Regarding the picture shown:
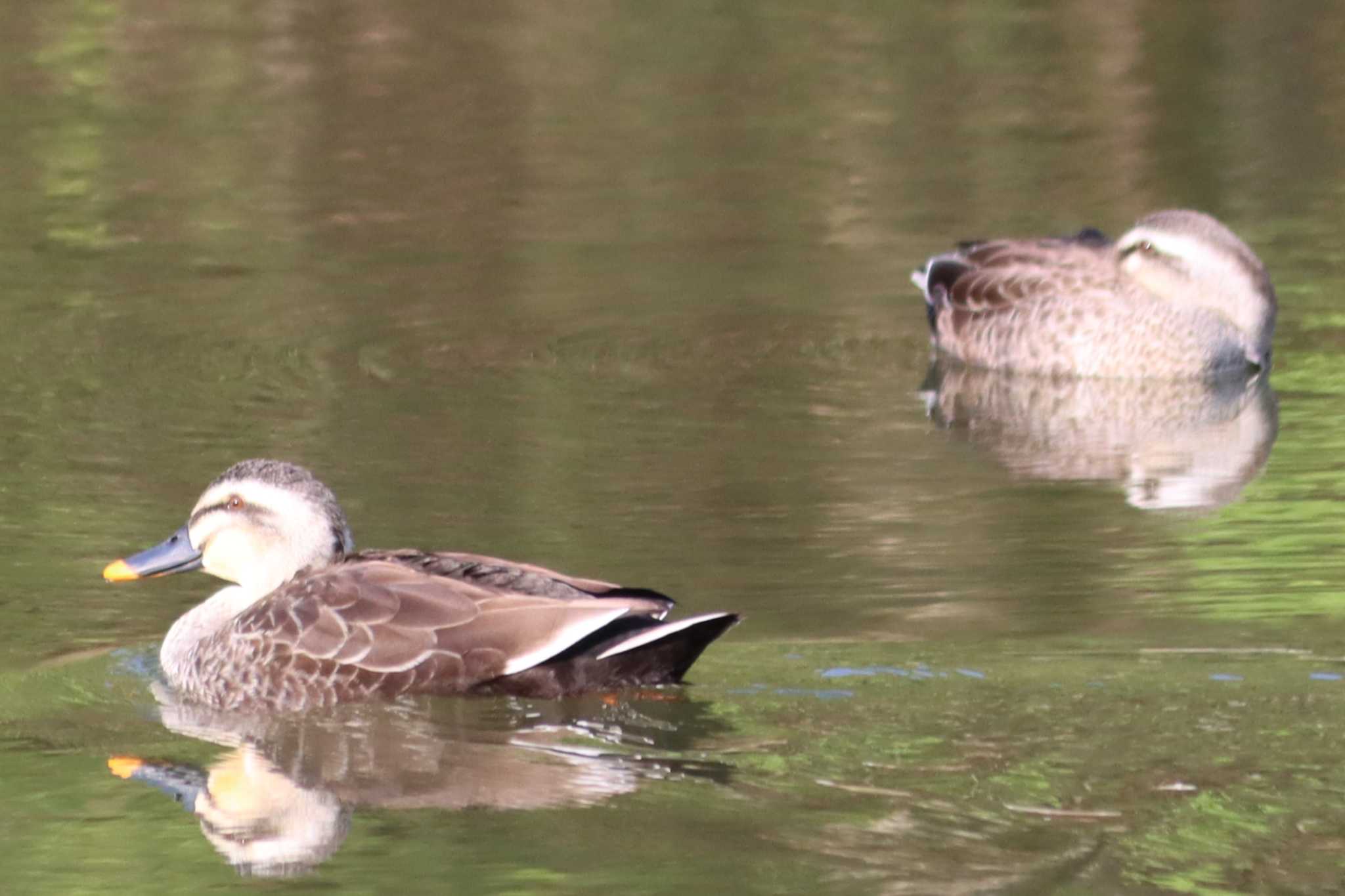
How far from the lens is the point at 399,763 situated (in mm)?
8766

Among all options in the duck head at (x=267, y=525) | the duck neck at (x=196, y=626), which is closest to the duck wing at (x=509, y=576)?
the duck head at (x=267, y=525)

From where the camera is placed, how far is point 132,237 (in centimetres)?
1886

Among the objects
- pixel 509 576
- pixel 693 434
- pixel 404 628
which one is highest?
pixel 509 576

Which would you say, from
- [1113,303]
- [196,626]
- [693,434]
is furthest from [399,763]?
[1113,303]

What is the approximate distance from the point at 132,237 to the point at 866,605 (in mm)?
10009

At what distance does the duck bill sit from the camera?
10.1 meters

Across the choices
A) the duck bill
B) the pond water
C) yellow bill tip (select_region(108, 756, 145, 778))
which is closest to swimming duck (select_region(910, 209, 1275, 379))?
the pond water

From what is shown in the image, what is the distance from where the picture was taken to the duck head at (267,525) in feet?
32.6

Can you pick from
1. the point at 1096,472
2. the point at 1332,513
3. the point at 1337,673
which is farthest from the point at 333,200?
the point at 1337,673

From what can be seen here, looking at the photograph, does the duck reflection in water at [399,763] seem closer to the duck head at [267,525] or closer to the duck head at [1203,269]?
the duck head at [267,525]

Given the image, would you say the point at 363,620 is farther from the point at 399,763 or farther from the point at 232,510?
the point at 232,510

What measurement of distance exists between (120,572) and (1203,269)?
788cm

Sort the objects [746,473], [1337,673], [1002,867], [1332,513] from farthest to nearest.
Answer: [746,473]
[1332,513]
[1337,673]
[1002,867]

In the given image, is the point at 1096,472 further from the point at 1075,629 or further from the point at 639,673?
the point at 639,673
